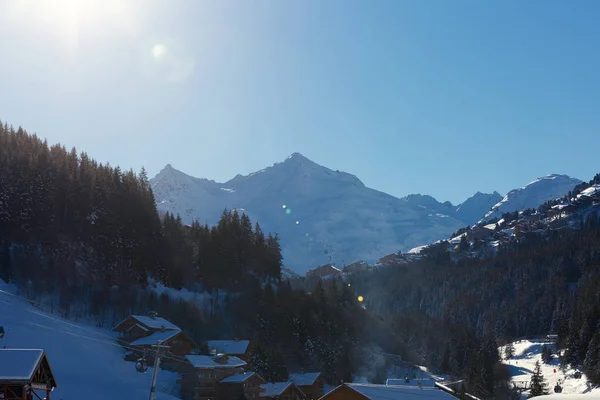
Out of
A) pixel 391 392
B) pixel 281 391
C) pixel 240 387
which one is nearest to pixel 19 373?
pixel 391 392

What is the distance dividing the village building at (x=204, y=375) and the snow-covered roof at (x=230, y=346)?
22.4ft

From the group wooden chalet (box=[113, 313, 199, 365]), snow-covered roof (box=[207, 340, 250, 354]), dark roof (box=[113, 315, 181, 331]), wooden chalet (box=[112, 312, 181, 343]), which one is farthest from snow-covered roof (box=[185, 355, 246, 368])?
dark roof (box=[113, 315, 181, 331])

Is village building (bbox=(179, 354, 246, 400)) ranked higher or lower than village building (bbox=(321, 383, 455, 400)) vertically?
lower

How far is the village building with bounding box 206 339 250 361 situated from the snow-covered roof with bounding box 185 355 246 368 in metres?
3.99

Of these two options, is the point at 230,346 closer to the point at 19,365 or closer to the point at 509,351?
the point at 19,365

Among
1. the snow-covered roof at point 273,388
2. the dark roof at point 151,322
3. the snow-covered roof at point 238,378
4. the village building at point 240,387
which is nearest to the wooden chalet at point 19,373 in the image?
the snow-covered roof at point 238,378

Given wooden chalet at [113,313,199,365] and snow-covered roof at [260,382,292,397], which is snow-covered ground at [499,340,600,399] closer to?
snow-covered roof at [260,382,292,397]

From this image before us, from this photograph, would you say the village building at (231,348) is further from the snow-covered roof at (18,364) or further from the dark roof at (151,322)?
the snow-covered roof at (18,364)

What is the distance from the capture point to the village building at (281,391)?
7100 cm

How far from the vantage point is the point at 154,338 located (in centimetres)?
7350

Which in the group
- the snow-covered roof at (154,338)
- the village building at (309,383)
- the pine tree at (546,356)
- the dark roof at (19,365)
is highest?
the dark roof at (19,365)

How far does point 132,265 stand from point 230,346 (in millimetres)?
21376

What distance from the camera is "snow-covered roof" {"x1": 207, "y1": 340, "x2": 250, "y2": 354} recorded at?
79.5 m

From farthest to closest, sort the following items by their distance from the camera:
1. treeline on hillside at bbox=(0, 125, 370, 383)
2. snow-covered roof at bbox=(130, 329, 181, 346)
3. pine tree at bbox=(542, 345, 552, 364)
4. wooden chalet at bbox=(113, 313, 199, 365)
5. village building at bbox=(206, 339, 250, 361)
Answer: pine tree at bbox=(542, 345, 552, 364), treeline on hillside at bbox=(0, 125, 370, 383), village building at bbox=(206, 339, 250, 361), wooden chalet at bbox=(113, 313, 199, 365), snow-covered roof at bbox=(130, 329, 181, 346)
